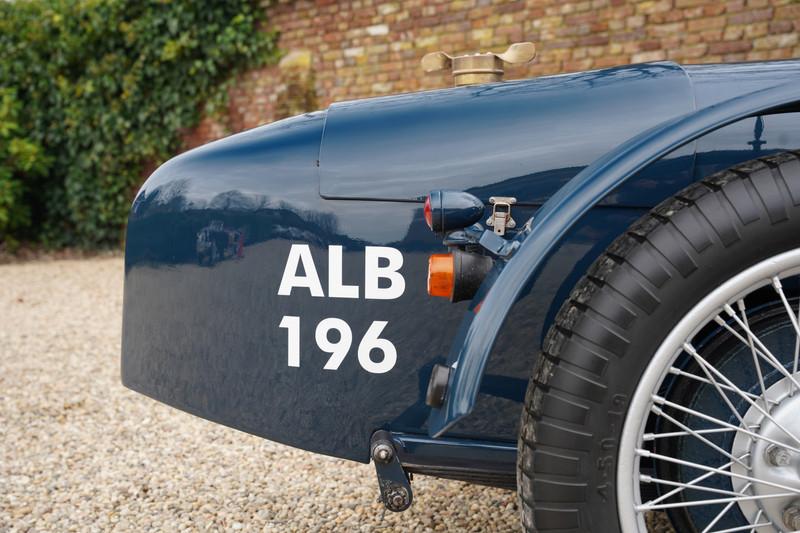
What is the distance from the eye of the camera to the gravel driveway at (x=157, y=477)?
233 centimetres

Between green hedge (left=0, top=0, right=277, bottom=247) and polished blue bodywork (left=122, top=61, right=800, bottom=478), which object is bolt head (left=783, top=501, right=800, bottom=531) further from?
green hedge (left=0, top=0, right=277, bottom=247)

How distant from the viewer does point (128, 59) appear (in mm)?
7891


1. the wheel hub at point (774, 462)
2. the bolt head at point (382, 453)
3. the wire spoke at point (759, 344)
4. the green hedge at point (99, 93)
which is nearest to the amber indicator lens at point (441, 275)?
the bolt head at point (382, 453)

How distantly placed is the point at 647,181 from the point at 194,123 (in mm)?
7127

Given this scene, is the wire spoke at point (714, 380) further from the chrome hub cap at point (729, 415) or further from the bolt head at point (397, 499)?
the bolt head at point (397, 499)

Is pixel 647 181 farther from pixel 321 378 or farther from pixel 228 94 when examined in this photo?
pixel 228 94

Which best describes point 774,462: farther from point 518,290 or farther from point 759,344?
point 518,290

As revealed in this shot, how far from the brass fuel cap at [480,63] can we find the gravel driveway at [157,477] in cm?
143

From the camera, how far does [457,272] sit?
1.42 meters

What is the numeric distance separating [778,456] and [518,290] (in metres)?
0.59

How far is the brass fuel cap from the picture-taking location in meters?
1.84

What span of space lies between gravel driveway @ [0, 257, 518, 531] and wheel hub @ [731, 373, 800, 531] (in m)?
1.04

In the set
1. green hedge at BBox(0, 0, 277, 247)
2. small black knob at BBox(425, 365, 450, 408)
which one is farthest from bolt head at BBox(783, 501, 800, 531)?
green hedge at BBox(0, 0, 277, 247)

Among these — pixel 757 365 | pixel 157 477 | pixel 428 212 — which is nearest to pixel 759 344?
pixel 757 365
